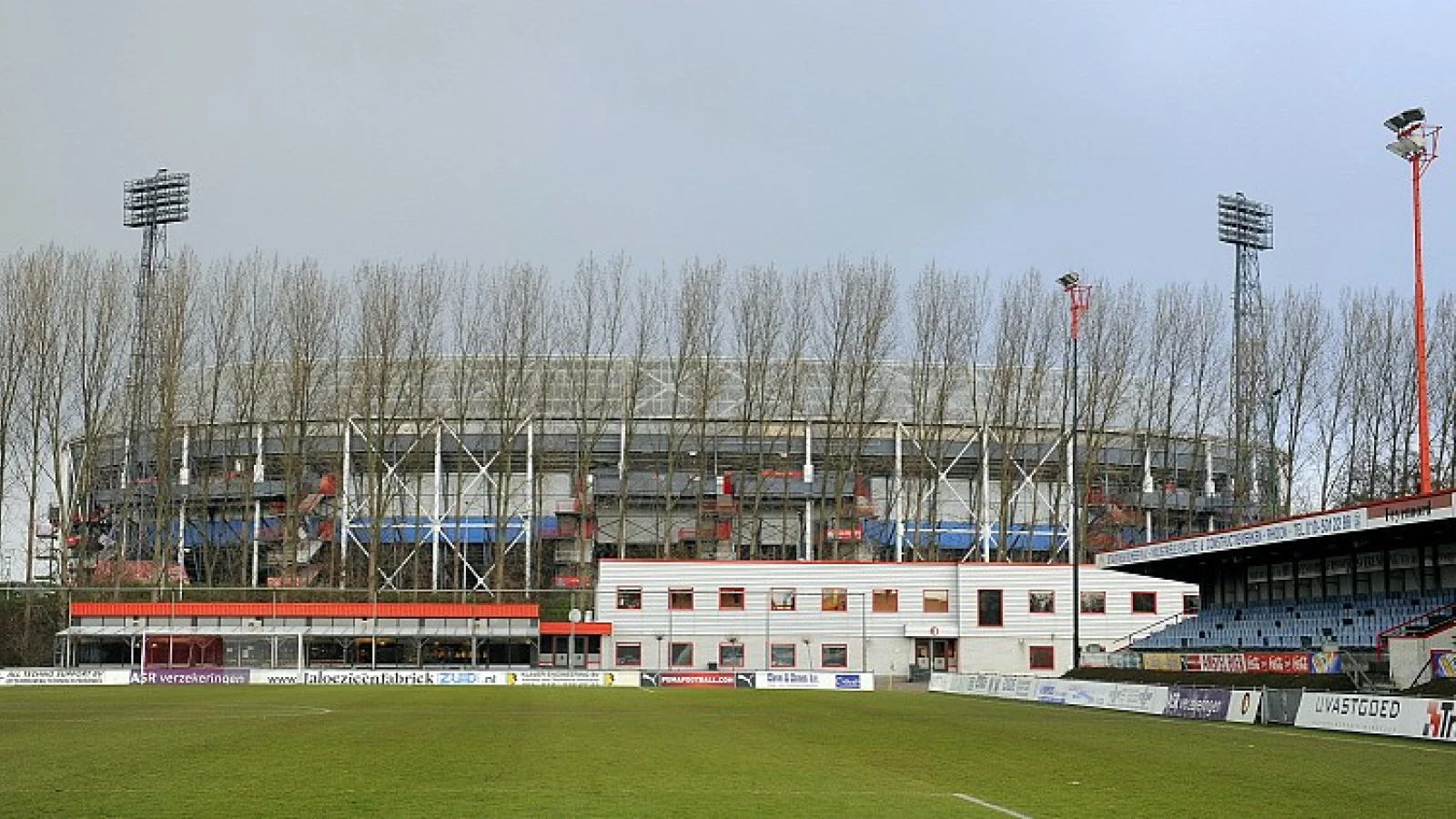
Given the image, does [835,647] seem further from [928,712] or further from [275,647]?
[928,712]

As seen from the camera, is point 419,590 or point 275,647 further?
point 419,590

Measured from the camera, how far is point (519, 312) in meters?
98.7

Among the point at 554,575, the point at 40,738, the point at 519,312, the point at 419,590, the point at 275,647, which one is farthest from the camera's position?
the point at 554,575

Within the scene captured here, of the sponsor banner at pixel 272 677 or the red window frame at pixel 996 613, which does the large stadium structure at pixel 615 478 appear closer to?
the red window frame at pixel 996 613

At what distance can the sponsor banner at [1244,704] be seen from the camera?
140 ft

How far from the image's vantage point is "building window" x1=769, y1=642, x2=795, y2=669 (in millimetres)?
86688

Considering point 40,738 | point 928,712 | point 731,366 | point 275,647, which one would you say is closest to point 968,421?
point 731,366

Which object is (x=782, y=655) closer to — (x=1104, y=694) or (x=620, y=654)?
(x=620, y=654)

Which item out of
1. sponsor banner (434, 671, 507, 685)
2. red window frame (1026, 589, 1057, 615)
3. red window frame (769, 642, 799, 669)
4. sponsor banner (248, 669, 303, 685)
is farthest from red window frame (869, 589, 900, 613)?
sponsor banner (248, 669, 303, 685)

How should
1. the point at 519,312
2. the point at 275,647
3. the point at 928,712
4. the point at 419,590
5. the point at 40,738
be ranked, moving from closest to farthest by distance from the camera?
the point at 40,738 < the point at 928,712 < the point at 275,647 < the point at 419,590 < the point at 519,312

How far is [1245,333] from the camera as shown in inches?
4055

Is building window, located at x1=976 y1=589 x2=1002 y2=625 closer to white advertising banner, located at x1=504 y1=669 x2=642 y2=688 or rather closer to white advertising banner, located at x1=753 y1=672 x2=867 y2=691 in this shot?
white advertising banner, located at x1=753 y1=672 x2=867 y2=691

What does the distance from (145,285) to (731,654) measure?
46.3m

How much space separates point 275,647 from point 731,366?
115 ft
